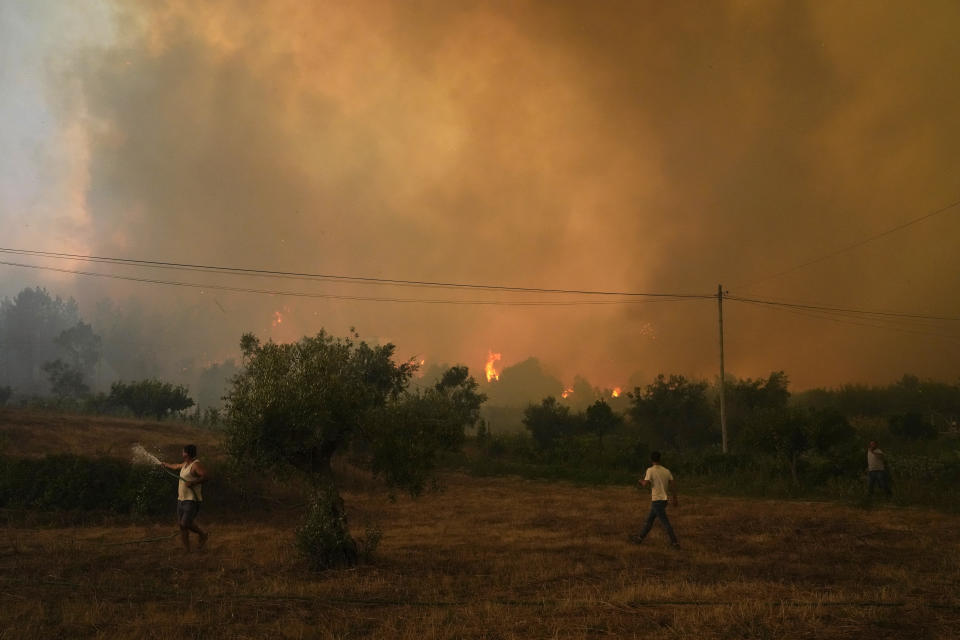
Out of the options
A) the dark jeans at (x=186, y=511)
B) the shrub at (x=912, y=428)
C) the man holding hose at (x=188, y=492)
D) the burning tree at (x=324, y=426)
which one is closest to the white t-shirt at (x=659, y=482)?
the burning tree at (x=324, y=426)

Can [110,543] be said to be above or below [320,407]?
below

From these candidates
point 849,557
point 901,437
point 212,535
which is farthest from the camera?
point 901,437

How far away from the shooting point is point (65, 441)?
109 ft

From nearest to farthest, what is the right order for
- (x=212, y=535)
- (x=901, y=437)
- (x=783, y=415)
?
(x=212, y=535) < (x=783, y=415) < (x=901, y=437)

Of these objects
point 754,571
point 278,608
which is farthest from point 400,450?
point 754,571

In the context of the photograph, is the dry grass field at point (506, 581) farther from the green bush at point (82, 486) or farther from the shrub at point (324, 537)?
the green bush at point (82, 486)

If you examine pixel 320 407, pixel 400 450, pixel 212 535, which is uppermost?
pixel 320 407

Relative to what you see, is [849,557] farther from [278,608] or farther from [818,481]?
[818,481]

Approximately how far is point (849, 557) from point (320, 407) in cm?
1156

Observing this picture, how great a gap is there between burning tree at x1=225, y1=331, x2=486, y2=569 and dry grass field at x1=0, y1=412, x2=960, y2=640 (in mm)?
1318

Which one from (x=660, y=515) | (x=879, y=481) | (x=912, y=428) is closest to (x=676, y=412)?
(x=912, y=428)

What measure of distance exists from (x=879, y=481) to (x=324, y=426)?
22.7 meters

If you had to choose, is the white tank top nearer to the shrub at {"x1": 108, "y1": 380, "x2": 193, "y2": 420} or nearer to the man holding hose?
the man holding hose

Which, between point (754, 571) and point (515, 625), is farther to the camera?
point (754, 571)
